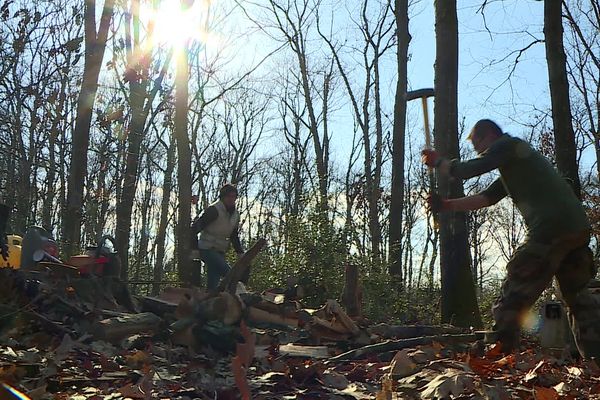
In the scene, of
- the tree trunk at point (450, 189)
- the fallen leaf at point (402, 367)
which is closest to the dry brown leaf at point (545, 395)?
the fallen leaf at point (402, 367)

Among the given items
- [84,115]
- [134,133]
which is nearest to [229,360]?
[84,115]

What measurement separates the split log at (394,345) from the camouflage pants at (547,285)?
64cm

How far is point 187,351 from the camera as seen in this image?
4641mm

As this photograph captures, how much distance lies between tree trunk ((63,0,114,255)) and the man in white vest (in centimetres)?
440

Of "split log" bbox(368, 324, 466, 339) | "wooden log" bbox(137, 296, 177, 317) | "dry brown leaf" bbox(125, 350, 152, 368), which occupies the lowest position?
"dry brown leaf" bbox(125, 350, 152, 368)

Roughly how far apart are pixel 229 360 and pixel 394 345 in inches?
50.9

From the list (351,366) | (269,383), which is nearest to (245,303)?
(351,366)

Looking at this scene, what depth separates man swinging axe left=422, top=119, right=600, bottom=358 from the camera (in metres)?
4.42

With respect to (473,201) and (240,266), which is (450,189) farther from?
(240,266)

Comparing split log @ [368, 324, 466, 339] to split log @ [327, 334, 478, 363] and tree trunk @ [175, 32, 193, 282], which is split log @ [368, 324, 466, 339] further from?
tree trunk @ [175, 32, 193, 282]

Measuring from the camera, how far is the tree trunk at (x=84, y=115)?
11.7m

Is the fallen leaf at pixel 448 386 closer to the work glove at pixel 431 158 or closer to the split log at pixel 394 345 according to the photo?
the split log at pixel 394 345

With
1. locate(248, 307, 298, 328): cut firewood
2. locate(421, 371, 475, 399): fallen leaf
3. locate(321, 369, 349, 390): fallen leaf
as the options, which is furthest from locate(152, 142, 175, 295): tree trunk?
locate(421, 371, 475, 399): fallen leaf

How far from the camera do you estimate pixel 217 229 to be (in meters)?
8.52
